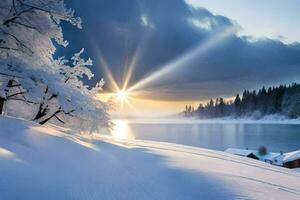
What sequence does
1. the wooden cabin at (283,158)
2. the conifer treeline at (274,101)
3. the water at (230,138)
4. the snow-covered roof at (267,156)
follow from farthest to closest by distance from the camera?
1. the conifer treeline at (274,101)
2. the water at (230,138)
3. the snow-covered roof at (267,156)
4. the wooden cabin at (283,158)

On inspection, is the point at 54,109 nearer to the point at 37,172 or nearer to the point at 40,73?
the point at 40,73

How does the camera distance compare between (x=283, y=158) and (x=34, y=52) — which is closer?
(x=34, y=52)

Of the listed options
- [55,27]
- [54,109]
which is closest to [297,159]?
[54,109]

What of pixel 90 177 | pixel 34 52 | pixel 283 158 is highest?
pixel 34 52

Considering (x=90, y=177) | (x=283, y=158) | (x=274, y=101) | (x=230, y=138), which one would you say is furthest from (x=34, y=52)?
(x=274, y=101)

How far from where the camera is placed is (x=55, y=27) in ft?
39.0

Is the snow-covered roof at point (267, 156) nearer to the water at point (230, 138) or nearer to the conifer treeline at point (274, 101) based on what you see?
the water at point (230, 138)

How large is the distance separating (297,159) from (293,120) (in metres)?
126

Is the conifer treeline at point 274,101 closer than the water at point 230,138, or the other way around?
the water at point 230,138

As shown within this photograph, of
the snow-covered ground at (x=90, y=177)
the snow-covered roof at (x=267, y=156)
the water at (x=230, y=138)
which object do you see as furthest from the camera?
the water at (x=230, y=138)

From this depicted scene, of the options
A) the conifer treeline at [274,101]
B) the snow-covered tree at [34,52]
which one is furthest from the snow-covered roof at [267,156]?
the conifer treeline at [274,101]

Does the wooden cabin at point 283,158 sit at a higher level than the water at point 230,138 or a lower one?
lower

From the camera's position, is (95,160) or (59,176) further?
(95,160)

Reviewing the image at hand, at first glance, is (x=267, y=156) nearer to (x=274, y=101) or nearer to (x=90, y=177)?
(x=90, y=177)
